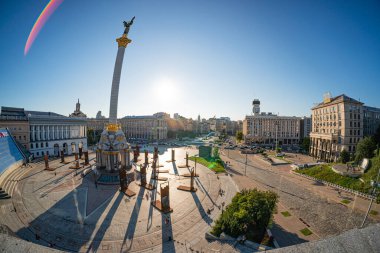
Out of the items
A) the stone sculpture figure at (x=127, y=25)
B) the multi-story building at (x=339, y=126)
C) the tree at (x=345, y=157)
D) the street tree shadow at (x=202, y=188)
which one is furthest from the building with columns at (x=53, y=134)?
the multi-story building at (x=339, y=126)

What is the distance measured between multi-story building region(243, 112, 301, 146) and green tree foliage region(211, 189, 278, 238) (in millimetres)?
98670

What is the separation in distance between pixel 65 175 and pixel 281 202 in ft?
149

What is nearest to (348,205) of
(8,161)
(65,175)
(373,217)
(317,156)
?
(373,217)

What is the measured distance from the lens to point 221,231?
65.0 feet

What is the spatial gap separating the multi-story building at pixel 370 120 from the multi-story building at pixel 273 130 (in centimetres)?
4708

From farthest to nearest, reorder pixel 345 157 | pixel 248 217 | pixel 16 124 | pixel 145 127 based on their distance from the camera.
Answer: pixel 145 127 → pixel 16 124 → pixel 345 157 → pixel 248 217

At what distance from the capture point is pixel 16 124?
5766cm

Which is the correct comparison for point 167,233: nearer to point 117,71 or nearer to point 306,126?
point 117,71

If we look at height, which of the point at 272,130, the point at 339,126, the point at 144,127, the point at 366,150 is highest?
the point at 339,126

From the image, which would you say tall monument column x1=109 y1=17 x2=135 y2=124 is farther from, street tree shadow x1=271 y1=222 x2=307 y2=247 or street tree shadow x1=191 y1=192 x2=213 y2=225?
street tree shadow x1=271 y1=222 x2=307 y2=247

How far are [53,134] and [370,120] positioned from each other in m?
117

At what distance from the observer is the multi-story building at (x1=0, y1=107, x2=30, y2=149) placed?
184ft

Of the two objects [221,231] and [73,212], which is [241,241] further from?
[73,212]

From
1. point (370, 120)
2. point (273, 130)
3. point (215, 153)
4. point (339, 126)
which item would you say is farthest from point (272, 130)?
point (215, 153)
